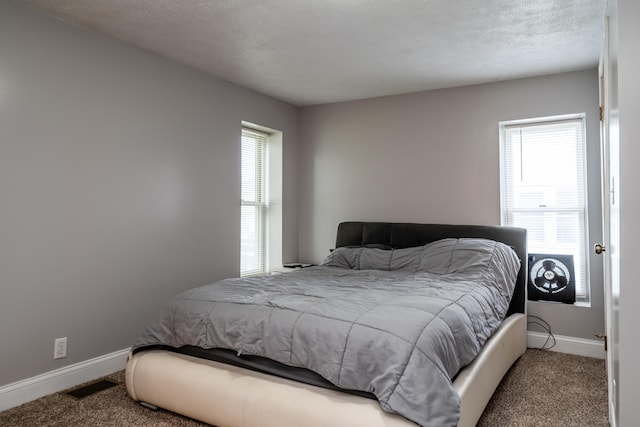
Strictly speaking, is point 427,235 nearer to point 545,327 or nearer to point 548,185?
point 548,185

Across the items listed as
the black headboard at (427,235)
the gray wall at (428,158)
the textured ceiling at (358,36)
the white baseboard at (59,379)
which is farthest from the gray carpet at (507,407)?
the textured ceiling at (358,36)

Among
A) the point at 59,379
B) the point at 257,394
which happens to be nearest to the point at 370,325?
the point at 257,394

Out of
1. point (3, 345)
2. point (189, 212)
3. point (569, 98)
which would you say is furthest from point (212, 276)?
point (569, 98)

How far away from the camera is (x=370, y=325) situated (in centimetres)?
189

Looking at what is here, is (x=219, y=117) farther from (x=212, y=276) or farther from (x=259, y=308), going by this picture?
(x=259, y=308)

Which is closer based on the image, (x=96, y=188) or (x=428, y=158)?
(x=96, y=188)

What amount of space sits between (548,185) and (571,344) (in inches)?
53.3

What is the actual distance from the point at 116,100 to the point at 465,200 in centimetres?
307

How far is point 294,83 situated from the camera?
405cm

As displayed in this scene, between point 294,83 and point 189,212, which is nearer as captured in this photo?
point 189,212

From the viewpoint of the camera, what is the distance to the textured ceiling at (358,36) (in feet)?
8.33

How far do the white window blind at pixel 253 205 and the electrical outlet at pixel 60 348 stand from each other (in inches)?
73.2

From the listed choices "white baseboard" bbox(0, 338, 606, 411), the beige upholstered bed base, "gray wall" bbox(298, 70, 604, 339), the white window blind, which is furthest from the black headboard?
the beige upholstered bed base

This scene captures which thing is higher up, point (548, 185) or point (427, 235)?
point (548, 185)
